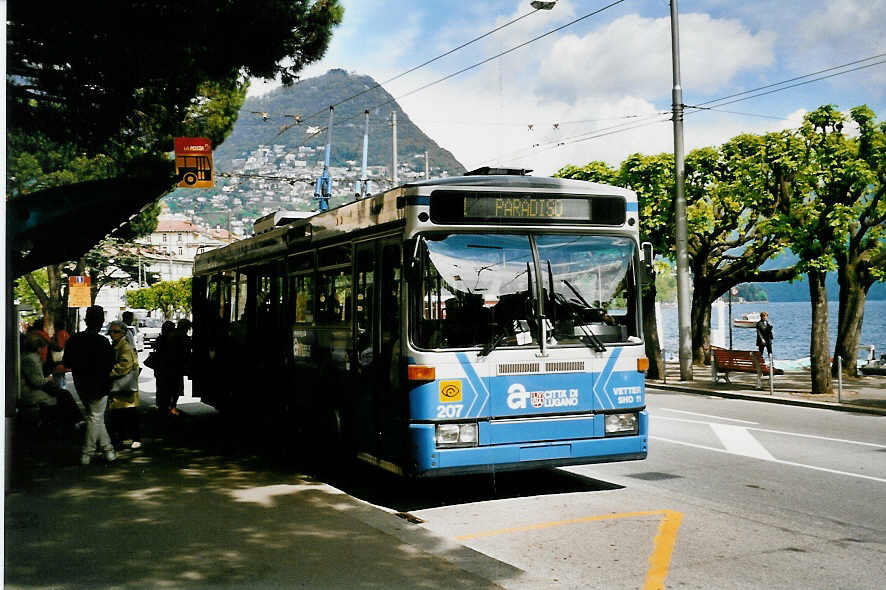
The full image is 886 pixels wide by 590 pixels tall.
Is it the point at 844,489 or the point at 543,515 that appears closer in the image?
the point at 543,515

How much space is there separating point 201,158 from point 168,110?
3.16m

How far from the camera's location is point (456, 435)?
8.25m

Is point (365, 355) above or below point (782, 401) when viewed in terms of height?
above

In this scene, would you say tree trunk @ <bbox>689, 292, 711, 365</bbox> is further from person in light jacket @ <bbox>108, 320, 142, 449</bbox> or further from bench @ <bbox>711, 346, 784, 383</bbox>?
person in light jacket @ <bbox>108, 320, 142, 449</bbox>

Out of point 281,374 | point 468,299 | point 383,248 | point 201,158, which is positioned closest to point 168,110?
point 201,158

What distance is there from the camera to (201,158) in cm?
1925

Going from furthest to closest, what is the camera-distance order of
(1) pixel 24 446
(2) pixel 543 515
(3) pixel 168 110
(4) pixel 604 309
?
(3) pixel 168 110
(1) pixel 24 446
(4) pixel 604 309
(2) pixel 543 515

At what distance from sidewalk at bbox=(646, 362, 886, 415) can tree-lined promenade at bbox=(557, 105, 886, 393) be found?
0.67 metres

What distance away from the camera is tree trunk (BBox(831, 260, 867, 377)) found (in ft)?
73.9

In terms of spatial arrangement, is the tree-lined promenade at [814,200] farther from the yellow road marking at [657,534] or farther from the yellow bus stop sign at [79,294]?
the yellow bus stop sign at [79,294]

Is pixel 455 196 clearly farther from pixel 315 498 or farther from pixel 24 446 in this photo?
pixel 24 446

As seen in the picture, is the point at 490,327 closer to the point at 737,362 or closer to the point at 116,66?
the point at 116,66

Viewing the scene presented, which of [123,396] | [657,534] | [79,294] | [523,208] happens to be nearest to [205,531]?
[657,534]

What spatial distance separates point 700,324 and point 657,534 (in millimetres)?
28930
